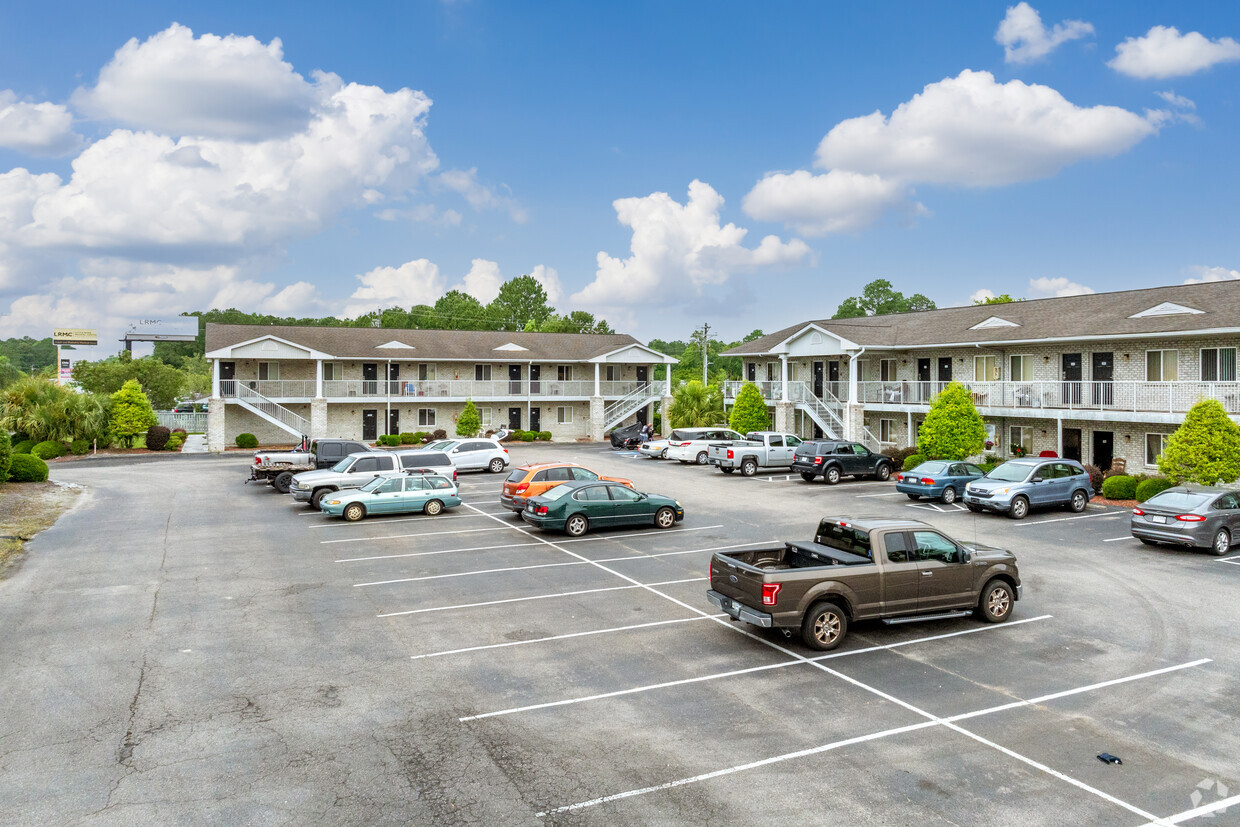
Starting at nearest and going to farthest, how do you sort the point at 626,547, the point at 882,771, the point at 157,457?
1. the point at 882,771
2. the point at 626,547
3. the point at 157,457

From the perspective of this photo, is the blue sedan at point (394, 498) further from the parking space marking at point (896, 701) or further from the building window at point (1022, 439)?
the building window at point (1022, 439)

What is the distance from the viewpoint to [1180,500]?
61.1 feet

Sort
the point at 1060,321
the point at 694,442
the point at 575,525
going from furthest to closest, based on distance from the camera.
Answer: the point at 694,442 → the point at 1060,321 → the point at 575,525

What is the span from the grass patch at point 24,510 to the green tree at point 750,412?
29.4m

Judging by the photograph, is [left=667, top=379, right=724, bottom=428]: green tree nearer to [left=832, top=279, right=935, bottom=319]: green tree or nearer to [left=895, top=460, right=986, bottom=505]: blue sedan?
[left=895, top=460, right=986, bottom=505]: blue sedan

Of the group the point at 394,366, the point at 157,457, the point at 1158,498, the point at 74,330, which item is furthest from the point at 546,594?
the point at 74,330

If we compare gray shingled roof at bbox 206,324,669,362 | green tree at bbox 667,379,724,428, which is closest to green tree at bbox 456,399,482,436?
gray shingled roof at bbox 206,324,669,362

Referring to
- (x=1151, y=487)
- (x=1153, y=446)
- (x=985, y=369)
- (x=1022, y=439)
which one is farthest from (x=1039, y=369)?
(x=1151, y=487)

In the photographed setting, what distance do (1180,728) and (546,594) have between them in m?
9.30

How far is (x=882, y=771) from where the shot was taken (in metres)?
7.63

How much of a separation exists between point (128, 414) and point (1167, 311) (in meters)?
48.1

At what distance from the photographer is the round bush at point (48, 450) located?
38059 mm

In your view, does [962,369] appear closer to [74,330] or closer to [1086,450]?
[1086,450]

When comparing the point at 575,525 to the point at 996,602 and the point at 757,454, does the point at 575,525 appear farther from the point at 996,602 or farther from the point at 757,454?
the point at 757,454
